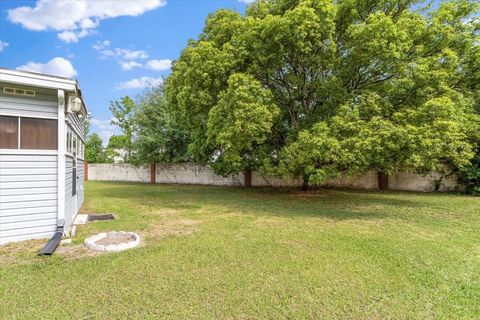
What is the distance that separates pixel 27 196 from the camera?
4.78m

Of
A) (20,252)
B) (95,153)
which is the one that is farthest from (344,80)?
(95,153)

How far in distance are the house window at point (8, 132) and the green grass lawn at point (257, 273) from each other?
1.70m

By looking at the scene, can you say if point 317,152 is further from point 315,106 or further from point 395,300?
point 395,300

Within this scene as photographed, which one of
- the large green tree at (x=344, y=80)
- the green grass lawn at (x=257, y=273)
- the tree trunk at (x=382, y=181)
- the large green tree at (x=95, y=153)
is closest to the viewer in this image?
the green grass lawn at (x=257, y=273)

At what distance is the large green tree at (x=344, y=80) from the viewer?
6.88 m

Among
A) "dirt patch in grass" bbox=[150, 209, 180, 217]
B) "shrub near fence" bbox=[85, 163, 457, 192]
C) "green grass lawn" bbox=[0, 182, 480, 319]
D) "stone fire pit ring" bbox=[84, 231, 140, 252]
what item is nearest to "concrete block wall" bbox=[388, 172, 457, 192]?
"shrub near fence" bbox=[85, 163, 457, 192]

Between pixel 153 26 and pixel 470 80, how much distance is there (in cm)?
1105

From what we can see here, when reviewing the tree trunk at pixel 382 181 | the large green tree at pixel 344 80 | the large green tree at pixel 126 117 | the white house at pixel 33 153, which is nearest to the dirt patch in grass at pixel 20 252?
the white house at pixel 33 153

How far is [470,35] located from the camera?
8.27 metres

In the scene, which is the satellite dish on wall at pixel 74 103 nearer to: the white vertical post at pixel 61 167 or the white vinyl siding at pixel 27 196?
the white vertical post at pixel 61 167

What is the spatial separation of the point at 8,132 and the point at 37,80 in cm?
101

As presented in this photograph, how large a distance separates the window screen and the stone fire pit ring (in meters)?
1.89

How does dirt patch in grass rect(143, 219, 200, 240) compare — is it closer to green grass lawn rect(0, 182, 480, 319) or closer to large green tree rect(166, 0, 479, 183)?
green grass lawn rect(0, 182, 480, 319)

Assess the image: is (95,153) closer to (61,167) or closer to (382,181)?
(61,167)
